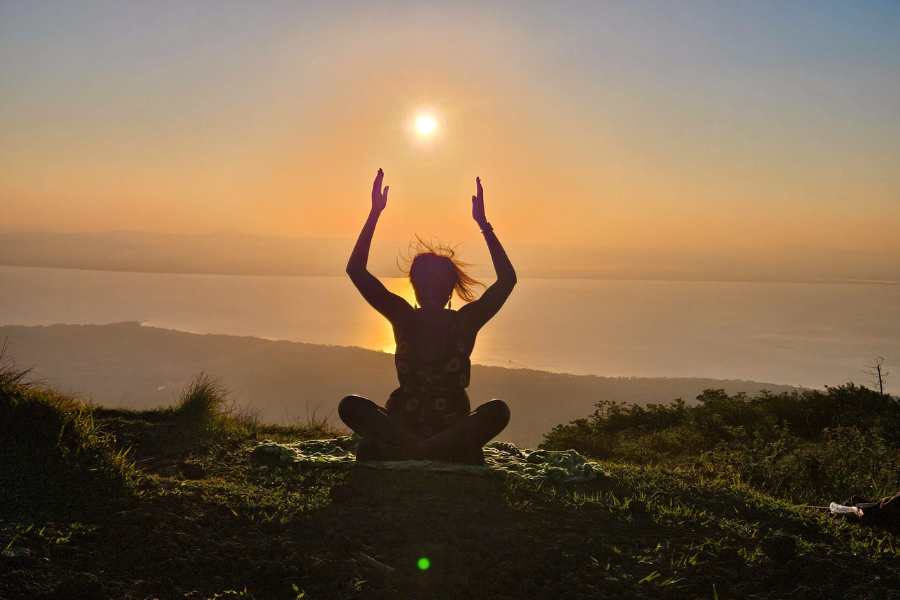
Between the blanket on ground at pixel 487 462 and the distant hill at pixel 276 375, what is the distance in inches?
808

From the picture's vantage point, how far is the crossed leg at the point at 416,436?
7453 mm

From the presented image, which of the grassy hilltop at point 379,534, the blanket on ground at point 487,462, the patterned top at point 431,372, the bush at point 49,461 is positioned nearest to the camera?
the grassy hilltop at point 379,534

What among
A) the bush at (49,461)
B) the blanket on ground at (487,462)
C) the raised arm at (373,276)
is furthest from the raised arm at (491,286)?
the bush at (49,461)

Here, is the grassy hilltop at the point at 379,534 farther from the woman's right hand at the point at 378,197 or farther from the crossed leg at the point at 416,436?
the woman's right hand at the point at 378,197

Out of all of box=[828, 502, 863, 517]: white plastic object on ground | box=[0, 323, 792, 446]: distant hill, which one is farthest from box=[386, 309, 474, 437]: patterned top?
box=[0, 323, 792, 446]: distant hill

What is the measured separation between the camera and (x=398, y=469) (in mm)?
7082

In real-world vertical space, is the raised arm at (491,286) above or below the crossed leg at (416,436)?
above

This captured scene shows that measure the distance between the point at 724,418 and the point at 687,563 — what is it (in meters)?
8.88

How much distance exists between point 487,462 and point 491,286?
6.51 ft

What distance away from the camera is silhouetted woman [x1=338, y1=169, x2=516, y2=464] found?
7.49m

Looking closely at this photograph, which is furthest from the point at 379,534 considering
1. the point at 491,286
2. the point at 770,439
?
the point at 770,439

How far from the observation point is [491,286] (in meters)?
7.84

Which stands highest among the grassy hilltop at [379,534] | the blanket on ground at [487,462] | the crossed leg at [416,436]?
the crossed leg at [416,436]

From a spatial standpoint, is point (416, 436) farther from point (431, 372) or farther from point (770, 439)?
point (770, 439)
